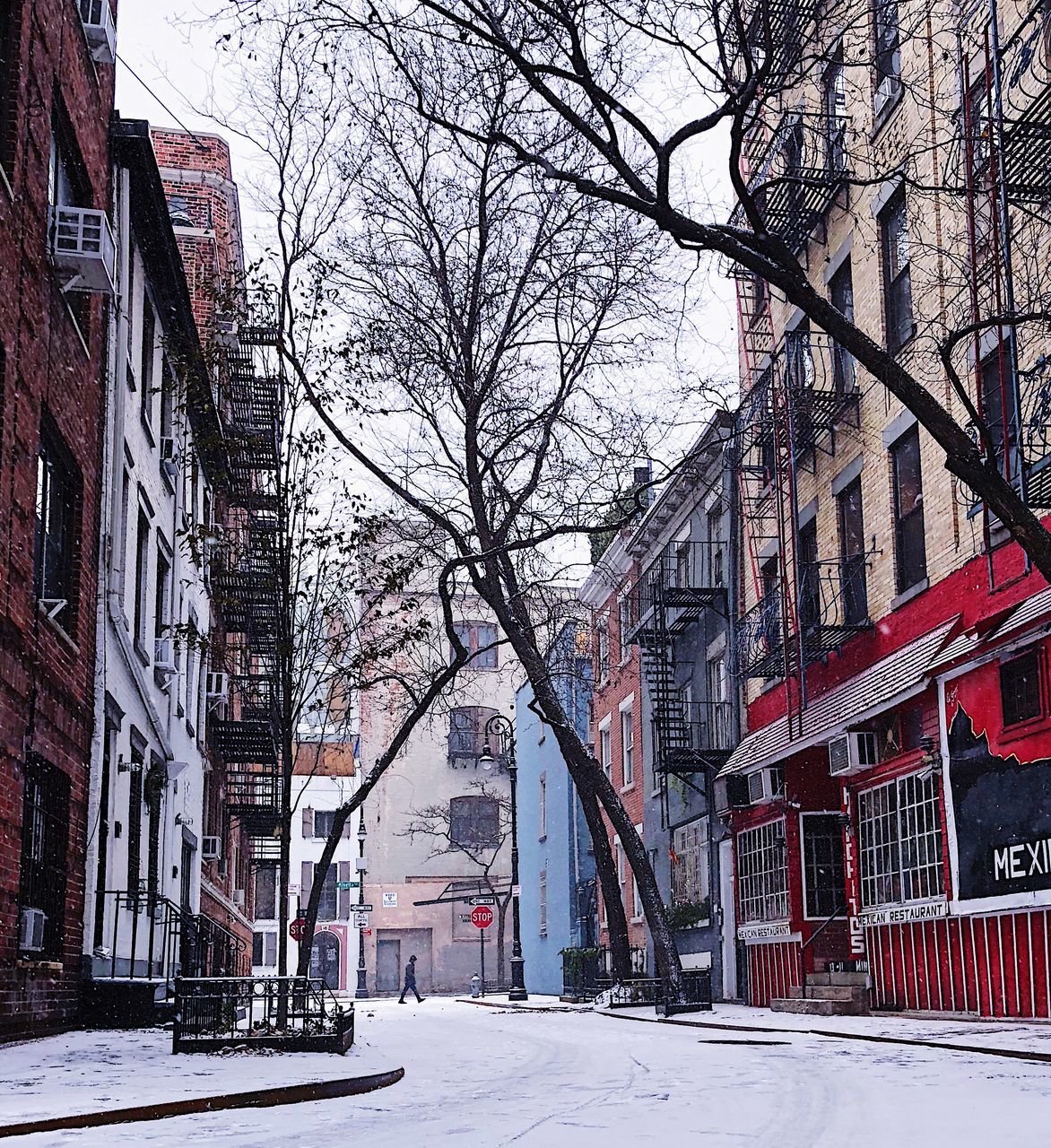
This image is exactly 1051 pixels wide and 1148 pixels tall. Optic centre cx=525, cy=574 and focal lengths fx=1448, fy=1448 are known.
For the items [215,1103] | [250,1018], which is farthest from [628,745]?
[215,1103]

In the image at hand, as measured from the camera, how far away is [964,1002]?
16484 millimetres

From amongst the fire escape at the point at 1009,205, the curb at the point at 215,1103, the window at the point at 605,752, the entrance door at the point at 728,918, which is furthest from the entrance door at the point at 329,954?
the curb at the point at 215,1103

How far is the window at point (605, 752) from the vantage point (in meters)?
39.6

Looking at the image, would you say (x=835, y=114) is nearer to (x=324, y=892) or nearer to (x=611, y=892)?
(x=611, y=892)

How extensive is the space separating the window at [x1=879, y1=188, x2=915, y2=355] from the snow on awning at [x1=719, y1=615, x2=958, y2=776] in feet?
13.9

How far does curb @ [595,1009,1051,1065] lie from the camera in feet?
34.6

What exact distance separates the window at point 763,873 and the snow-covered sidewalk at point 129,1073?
36.8 ft

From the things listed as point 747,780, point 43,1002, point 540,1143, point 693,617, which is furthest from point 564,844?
point 540,1143

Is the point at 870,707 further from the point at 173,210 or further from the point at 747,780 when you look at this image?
the point at 173,210

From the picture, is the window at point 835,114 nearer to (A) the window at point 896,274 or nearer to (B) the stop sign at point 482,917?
(A) the window at point 896,274

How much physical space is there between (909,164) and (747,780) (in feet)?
33.9

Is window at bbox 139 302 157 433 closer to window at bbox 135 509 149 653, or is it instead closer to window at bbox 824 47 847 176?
window at bbox 135 509 149 653

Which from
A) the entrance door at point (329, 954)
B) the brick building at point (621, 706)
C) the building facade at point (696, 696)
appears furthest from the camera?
the entrance door at point (329, 954)

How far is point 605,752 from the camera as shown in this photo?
1594 inches
